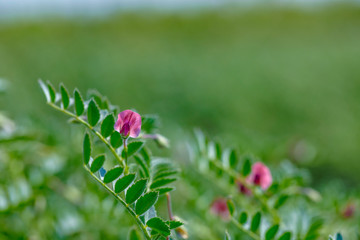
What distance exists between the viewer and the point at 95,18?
7.69 m

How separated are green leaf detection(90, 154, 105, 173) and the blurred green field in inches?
28.9

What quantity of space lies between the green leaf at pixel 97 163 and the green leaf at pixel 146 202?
5 cm

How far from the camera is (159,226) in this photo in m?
0.37

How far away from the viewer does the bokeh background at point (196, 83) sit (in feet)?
9.53

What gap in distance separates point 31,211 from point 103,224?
133 mm

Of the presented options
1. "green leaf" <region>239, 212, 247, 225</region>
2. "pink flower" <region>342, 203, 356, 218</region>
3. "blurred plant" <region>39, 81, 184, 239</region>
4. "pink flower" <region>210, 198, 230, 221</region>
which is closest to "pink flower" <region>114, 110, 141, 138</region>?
"blurred plant" <region>39, 81, 184, 239</region>

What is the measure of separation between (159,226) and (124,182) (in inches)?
2.0

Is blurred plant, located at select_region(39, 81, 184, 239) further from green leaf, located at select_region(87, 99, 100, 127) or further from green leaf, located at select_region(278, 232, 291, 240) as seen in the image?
green leaf, located at select_region(278, 232, 291, 240)

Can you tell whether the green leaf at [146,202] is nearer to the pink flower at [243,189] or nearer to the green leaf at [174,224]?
the green leaf at [174,224]

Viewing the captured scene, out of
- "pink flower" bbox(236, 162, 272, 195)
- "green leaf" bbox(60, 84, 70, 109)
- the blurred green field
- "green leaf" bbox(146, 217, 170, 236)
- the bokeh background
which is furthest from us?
the blurred green field

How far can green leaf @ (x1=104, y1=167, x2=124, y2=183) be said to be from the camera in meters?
0.39

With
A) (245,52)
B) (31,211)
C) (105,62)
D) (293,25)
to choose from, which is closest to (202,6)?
(293,25)

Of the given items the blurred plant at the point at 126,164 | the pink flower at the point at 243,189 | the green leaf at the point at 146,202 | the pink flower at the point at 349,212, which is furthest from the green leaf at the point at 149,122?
the pink flower at the point at 349,212

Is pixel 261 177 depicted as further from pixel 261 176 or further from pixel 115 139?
pixel 115 139
